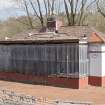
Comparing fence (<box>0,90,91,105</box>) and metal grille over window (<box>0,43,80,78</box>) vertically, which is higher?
metal grille over window (<box>0,43,80,78</box>)

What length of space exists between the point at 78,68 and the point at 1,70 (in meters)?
8.78

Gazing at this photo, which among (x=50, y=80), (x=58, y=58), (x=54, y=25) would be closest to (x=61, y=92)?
(x=50, y=80)

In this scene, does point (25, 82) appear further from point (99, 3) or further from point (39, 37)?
point (99, 3)

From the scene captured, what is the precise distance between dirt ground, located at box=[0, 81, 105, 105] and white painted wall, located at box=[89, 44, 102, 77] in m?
1.37

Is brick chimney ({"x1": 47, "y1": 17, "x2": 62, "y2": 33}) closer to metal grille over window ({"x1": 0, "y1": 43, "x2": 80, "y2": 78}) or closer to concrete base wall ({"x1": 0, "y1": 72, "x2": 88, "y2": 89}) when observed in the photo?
metal grille over window ({"x1": 0, "y1": 43, "x2": 80, "y2": 78})

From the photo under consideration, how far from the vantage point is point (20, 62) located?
121ft

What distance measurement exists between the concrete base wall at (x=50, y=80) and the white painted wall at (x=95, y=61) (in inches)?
47.5

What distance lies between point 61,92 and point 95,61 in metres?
4.82

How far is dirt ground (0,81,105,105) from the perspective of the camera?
2788cm

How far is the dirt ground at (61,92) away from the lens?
27880 mm

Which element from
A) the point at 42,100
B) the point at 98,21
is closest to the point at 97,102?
the point at 42,100

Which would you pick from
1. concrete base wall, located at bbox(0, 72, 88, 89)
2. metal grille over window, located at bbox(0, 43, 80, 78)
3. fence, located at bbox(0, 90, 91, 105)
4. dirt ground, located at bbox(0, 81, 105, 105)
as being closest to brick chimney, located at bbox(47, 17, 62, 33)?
metal grille over window, located at bbox(0, 43, 80, 78)

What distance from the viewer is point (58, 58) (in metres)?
33.7

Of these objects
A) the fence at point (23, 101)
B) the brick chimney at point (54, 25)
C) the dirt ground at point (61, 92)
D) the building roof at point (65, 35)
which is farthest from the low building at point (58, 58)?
the fence at point (23, 101)
